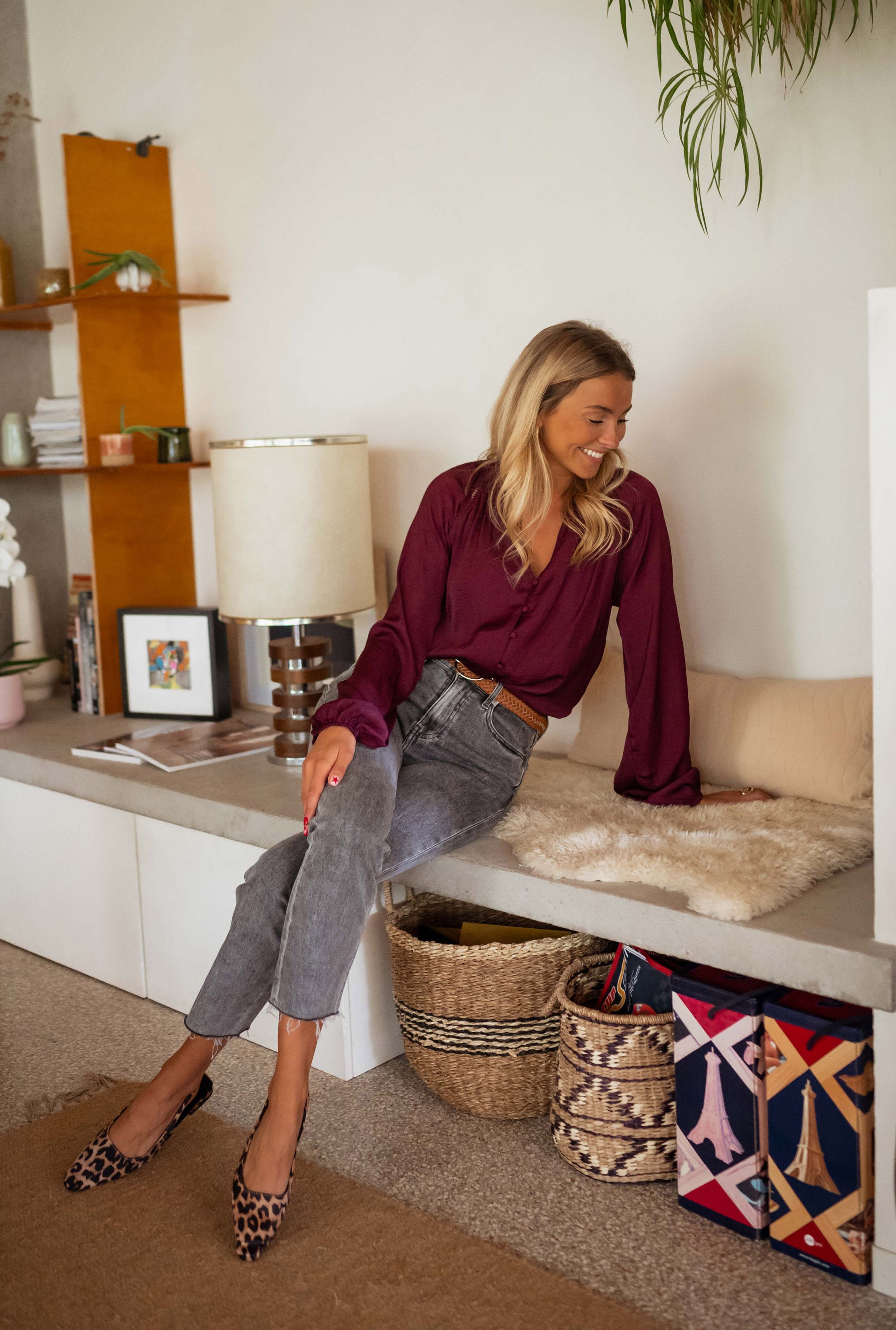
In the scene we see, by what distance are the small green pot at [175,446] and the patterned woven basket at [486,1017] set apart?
5.48 ft

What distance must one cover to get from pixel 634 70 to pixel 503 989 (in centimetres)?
171

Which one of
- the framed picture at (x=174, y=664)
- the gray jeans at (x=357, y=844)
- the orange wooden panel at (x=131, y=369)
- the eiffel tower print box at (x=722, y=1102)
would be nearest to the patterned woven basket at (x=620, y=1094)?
the eiffel tower print box at (x=722, y=1102)

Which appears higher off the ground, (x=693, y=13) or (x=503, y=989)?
(x=693, y=13)

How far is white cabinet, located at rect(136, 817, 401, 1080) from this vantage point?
7.02 feet

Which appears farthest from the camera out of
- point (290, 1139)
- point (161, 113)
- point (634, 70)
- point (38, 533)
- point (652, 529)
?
point (38, 533)

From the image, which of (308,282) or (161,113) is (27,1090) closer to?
(308,282)

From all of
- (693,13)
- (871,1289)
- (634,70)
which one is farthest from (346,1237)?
(634,70)

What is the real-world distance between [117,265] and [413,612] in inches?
59.7

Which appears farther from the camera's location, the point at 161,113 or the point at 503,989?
the point at 161,113

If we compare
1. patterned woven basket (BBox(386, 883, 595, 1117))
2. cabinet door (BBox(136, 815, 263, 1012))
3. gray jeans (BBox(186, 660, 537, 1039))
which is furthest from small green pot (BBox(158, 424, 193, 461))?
patterned woven basket (BBox(386, 883, 595, 1117))

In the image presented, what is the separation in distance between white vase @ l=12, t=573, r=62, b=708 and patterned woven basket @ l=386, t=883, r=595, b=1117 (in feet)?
6.09

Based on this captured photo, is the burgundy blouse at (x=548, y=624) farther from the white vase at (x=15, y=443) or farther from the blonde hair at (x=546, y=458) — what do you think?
the white vase at (x=15, y=443)

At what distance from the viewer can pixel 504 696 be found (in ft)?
6.99

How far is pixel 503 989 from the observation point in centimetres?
190
